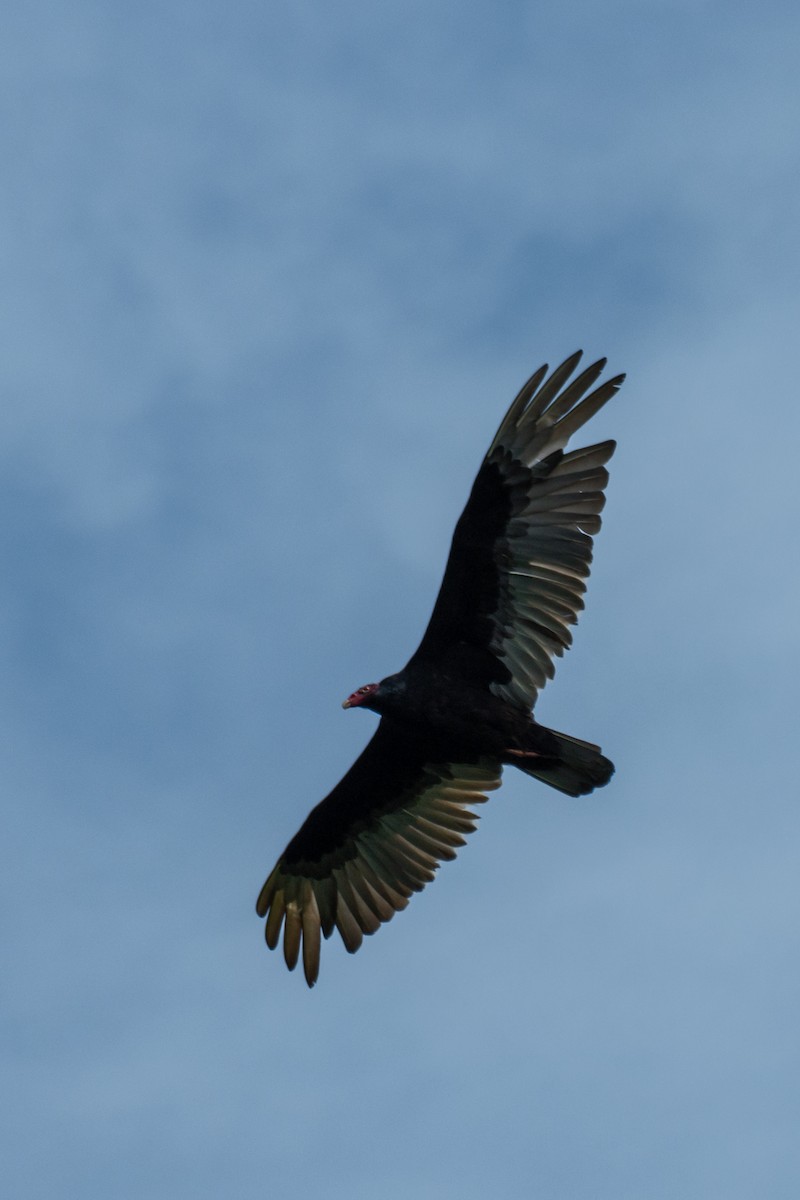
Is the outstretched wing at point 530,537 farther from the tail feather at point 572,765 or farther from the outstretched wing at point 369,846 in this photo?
the outstretched wing at point 369,846

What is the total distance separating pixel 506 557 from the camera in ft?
40.8

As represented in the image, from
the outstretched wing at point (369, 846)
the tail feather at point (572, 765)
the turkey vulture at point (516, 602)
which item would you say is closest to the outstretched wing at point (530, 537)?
the turkey vulture at point (516, 602)

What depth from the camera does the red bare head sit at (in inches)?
492

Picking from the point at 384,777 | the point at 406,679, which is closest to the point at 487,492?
the point at 406,679

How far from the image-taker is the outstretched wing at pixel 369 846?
13.6 metres

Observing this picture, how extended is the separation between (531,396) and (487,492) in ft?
2.45

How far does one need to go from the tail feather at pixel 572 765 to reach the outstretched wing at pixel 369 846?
110cm

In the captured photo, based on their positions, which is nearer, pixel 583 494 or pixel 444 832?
pixel 583 494

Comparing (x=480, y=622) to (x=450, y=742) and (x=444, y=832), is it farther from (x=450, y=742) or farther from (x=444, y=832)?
(x=444, y=832)

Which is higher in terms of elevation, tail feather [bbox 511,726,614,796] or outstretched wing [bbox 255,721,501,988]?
outstretched wing [bbox 255,721,501,988]

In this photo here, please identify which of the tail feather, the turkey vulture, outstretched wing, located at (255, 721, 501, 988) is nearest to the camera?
the tail feather

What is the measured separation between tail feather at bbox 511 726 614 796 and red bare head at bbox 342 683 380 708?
1207mm

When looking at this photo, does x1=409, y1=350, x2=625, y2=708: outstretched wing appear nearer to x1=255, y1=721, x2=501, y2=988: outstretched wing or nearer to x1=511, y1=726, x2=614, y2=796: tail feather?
x1=511, y1=726, x2=614, y2=796: tail feather

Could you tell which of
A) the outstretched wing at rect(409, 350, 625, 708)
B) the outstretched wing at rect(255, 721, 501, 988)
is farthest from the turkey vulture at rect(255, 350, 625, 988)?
the outstretched wing at rect(255, 721, 501, 988)
